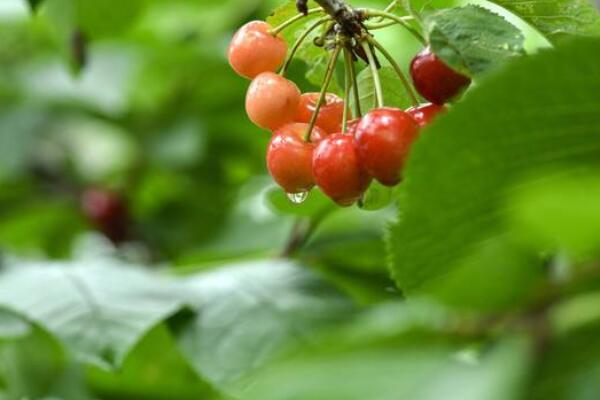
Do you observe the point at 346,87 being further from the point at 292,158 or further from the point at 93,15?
the point at 93,15

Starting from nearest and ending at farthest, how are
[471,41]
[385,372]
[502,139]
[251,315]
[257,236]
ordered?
[385,372]
[502,139]
[471,41]
[251,315]
[257,236]

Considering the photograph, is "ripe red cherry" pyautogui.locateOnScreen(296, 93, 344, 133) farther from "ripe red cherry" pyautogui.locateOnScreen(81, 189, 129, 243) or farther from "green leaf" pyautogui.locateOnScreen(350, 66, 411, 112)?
"ripe red cherry" pyautogui.locateOnScreen(81, 189, 129, 243)

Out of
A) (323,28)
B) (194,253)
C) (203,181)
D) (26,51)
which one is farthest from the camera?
(26,51)

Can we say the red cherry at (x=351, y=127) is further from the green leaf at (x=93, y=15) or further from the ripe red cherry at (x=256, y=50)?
the green leaf at (x=93, y=15)

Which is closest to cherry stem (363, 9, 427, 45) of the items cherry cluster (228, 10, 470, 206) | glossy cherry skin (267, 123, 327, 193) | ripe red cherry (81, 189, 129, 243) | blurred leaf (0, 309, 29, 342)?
cherry cluster (228, 10, 470, 206)

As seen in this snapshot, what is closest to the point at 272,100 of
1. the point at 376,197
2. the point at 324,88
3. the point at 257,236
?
the point at 324,88

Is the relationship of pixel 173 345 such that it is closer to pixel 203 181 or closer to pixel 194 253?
pixel 194 253

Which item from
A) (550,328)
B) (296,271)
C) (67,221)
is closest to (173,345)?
(296,271)
